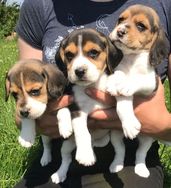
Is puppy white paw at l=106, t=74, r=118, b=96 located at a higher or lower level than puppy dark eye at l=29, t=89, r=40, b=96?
lower

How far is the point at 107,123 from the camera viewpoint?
163 inches

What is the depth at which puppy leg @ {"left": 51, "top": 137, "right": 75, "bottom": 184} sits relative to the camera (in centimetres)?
425

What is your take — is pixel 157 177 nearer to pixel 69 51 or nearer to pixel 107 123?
pixel 107 123

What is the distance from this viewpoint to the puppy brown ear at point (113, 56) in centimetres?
387

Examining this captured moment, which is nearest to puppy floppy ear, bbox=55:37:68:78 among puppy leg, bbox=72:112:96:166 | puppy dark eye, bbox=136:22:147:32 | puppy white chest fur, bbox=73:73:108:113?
puppy white chest fur, bbox=73:73:108:113

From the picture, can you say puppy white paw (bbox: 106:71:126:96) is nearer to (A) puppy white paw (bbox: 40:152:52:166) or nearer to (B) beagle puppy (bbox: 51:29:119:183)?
(B) beagle puppy (bbox: 51:29:119:183)

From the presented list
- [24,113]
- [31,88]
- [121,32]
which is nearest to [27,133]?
[24,113]

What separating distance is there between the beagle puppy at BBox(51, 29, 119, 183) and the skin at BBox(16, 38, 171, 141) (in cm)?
8

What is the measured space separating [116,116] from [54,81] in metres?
0.54

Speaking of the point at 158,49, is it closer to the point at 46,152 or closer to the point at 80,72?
the point at 80,72

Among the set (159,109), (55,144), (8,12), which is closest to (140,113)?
(159,109)

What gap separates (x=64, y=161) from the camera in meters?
4.31

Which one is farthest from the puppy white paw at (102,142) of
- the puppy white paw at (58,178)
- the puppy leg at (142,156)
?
the puppy white paw at (58,178)

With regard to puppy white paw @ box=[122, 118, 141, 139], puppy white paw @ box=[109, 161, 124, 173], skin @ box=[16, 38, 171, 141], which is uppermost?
puppy white paw @ box=[122, 118, 141, 139]
